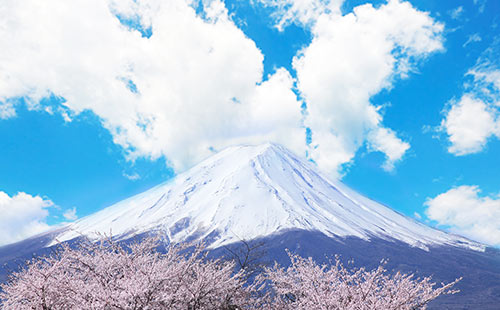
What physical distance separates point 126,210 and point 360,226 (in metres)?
84.3

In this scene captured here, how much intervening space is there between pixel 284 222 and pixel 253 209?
13.2 meters

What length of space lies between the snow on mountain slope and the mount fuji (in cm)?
34

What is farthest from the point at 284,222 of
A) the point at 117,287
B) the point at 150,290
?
the point at 117,287

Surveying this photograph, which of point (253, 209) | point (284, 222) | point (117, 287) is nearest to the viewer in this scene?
point (117, 287)

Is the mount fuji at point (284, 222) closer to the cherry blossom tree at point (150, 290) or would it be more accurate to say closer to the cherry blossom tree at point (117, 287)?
the cherry blossom tree at point (150, 290)

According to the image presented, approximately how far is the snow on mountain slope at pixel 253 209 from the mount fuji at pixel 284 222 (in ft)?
1.12

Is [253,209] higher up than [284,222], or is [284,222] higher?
[253,209]

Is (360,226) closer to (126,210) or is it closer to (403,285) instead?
(126,210)

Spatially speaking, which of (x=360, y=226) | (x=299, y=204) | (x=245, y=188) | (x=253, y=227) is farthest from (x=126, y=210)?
(x=360, y=226)

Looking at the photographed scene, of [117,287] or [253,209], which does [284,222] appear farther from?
[117,287]

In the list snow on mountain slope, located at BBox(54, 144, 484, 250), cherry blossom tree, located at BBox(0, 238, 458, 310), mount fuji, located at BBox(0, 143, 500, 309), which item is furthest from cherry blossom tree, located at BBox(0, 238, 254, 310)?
snow on mountain slope, located at BBox(54, 144, 484, 250)

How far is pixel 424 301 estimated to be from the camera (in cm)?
706

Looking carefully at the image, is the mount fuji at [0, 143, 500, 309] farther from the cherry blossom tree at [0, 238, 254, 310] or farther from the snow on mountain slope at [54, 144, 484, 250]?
the cherry blossom tree at [0, 238, 254, 310]

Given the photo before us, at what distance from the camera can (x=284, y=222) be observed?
297 feet
